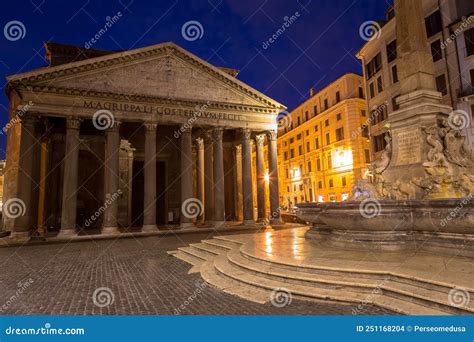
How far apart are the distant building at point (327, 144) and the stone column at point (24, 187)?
24552 millimetres

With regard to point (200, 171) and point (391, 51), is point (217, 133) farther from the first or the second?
point (391, 51)

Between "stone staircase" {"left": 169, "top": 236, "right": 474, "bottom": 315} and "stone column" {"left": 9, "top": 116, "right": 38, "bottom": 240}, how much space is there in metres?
14.9

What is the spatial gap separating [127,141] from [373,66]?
23665mm

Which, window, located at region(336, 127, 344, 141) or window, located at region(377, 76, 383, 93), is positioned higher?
window, located at region(377, 76, 383, 93)

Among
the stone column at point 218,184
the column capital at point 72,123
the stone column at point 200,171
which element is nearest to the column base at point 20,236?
the column capital at point 72,123

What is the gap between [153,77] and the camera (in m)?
21.3

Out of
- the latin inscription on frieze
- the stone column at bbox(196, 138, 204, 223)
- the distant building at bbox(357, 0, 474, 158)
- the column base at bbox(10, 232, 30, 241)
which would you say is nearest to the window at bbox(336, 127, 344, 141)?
the distant building at bbox(357, 0, 474, 158)

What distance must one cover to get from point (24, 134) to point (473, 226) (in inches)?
816

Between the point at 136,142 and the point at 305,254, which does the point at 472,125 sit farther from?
the point at 136,142

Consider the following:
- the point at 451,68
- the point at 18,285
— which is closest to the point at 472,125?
the point at 451,68

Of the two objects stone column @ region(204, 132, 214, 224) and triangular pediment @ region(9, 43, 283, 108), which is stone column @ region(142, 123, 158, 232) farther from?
stone column @ region(204, 132, 214, 224)

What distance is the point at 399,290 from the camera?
14.5 ft

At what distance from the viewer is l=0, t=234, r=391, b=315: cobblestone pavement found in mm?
4738

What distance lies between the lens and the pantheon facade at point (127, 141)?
59.5 ft
